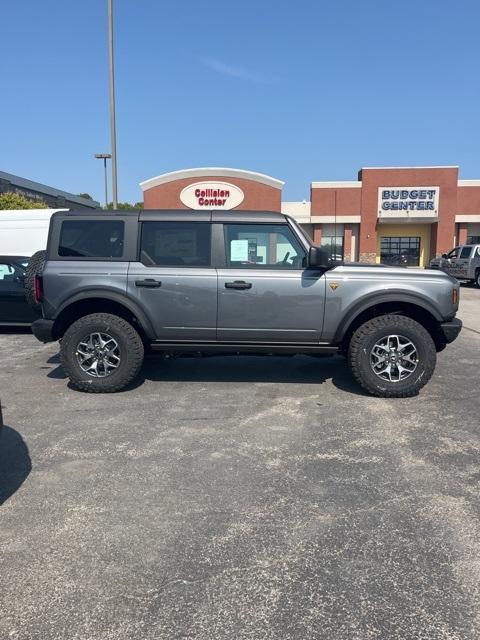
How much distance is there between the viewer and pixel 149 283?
5688 millimetres

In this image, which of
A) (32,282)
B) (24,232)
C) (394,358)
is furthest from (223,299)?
(24,232)

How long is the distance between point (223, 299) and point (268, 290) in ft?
1.66

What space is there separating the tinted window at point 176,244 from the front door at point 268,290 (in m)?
0.26

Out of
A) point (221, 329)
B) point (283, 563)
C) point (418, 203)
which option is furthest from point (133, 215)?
point (418, 203)

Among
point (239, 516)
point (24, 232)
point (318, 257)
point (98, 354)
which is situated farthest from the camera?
point (24, 232)

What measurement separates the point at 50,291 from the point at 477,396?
193 inches

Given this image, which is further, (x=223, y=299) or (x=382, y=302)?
(x=223, y=299)

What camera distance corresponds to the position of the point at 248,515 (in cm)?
316

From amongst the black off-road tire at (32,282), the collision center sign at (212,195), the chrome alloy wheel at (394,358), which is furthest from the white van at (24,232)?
the collision center sign at (212,195)

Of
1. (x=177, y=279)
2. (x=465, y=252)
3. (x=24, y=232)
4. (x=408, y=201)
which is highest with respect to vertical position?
(x=408, y=201)

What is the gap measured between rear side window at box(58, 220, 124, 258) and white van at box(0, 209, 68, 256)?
9394mm

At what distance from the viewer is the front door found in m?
5.64

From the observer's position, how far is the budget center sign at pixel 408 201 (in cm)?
3300

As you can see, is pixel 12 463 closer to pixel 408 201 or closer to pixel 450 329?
pixel 450 329
